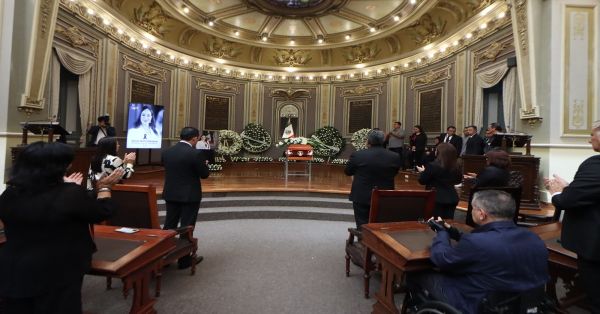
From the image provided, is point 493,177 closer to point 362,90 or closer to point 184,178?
point 184,178

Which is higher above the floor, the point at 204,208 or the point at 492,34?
the point at 492,34

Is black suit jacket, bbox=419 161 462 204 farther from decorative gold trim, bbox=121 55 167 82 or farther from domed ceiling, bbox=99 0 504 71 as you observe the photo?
decorative gold trim, bbox=121 55 167 82

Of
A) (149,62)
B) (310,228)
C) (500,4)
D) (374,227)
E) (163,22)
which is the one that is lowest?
(310,228)

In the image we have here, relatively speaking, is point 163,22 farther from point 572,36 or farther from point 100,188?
point 572,36

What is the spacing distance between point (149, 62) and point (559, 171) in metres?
10.0

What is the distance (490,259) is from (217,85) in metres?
10.7

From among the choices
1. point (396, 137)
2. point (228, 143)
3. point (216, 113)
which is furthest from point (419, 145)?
point (216, 113)

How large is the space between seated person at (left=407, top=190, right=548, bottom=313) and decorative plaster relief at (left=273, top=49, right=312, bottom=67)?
10.9 meters

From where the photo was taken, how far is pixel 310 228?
15.2 ft

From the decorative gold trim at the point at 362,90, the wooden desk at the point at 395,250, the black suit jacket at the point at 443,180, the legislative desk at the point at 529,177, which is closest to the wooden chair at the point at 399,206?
the black suit jacket at the point at 443,180

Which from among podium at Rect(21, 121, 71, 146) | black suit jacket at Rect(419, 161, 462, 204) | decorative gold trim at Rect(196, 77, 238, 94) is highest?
decorative gold trim at Rect(196, 77, 238, 94)

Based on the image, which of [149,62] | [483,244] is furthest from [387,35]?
[483,244]

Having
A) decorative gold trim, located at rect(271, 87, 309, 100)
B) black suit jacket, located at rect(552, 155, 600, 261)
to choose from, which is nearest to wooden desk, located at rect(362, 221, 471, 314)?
black suit jacket, located at rect(552, 155, 600, 261)

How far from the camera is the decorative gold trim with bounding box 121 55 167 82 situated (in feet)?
26.6
